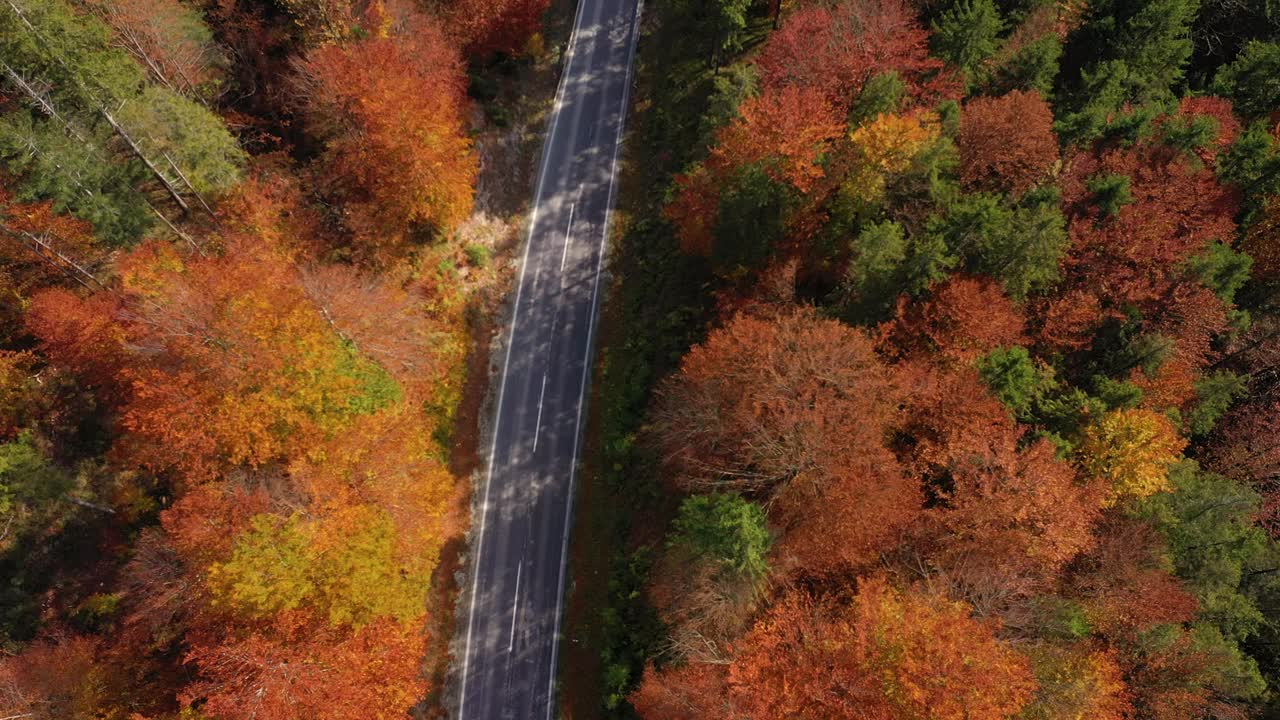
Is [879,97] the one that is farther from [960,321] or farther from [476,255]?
[476,255]

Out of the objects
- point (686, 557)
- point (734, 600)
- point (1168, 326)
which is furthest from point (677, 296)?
point (1168, 326)

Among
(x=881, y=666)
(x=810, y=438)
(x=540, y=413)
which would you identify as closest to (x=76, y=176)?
(x=540, y=413)

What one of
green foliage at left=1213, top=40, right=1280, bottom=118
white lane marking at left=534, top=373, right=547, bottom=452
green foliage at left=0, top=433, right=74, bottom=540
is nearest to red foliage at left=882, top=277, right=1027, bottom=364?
green foliage at left=1213, top=40, right=1280, bottom=118

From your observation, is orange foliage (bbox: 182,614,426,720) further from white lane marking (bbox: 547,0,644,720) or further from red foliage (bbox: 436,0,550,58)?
red foliage (bbox: 436,0,550,58)

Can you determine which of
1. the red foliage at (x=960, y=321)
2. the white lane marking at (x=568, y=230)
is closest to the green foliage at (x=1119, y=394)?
the red foliage at (x=960, y=321)

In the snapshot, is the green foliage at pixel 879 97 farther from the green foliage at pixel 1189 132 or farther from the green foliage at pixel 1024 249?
the green foliage at pixel 1189 132

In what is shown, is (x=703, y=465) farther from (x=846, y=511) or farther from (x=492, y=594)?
(x=492, y=594)
